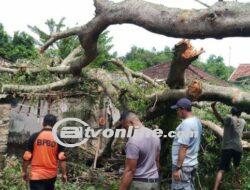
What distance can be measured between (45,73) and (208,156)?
13.7 feet

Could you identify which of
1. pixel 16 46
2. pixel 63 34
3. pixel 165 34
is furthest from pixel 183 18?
pixel 16 46

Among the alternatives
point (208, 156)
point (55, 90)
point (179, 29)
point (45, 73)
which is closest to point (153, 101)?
point (208, 156)

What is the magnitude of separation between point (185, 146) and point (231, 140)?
2073 millimetres

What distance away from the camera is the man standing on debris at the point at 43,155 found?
6.02 meters

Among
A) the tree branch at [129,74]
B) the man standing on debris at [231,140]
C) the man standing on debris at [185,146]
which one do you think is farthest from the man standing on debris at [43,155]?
the tree branch at [129,74]

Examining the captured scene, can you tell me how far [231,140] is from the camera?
762cm

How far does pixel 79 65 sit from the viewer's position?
8.88 meters

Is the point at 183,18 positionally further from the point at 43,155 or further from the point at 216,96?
the point at 216,96

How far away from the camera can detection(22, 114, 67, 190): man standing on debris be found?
19.7 ft

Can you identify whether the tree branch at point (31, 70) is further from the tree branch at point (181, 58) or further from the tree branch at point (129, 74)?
the tree branch at point (181, 58)

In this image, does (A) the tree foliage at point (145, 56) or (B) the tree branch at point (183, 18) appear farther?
(A) the tree foliage at point (145, 56)

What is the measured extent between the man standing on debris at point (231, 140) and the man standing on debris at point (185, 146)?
1680 millimetres

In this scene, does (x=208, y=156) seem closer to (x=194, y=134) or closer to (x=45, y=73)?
(x=194, y=134)

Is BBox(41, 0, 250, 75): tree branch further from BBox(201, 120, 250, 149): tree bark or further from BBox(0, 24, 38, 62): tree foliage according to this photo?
BBox(0, 24, 38, 62): tree foliage
